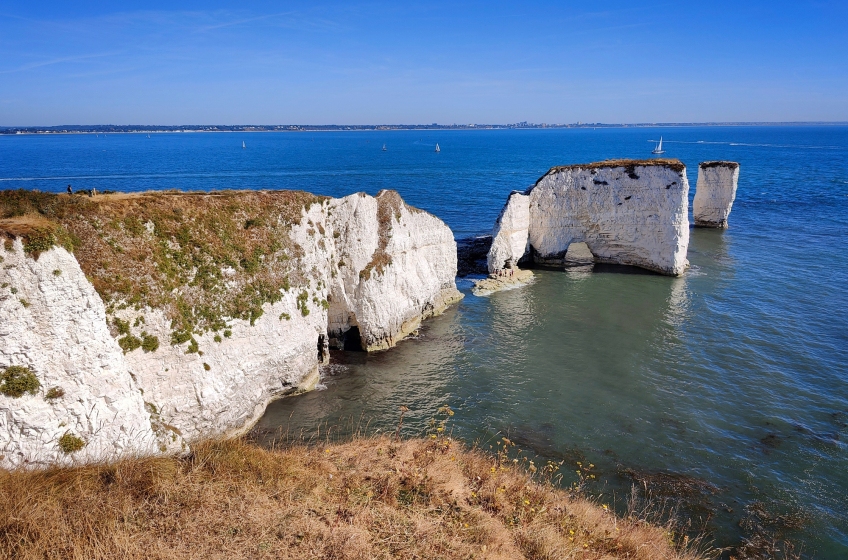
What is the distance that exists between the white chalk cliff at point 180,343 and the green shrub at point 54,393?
52mm

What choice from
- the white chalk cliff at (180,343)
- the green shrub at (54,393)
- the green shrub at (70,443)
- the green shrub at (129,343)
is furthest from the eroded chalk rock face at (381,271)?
the green shrub at (70,443)

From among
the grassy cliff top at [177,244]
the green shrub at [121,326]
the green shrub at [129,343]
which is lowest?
the green shrub at [129,343]

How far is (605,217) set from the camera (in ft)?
132

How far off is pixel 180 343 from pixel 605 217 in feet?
111

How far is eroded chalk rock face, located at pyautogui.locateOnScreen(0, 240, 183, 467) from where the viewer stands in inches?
492

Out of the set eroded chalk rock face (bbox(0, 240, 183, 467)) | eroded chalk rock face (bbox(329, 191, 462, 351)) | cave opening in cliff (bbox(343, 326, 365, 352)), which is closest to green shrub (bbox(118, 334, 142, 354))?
eroded chalk rock face (bbox(0, 240, 183, 467))

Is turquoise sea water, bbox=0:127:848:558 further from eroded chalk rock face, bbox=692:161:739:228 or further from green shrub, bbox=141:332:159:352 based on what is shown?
eroded chalk rock face, bbox=692:161:739:228

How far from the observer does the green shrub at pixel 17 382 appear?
12.4 metres

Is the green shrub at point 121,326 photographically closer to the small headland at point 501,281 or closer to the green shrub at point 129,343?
the green shrub at point 129,343

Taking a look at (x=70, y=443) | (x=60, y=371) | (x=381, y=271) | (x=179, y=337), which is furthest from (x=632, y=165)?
(x=70, y=443)

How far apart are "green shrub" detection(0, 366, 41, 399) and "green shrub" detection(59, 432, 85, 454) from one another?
1.43 m

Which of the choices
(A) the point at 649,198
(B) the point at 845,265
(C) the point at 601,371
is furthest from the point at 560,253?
(B) the point at 845,265

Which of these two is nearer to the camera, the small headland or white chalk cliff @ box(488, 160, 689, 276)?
the small headland

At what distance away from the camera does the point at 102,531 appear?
886 cm
